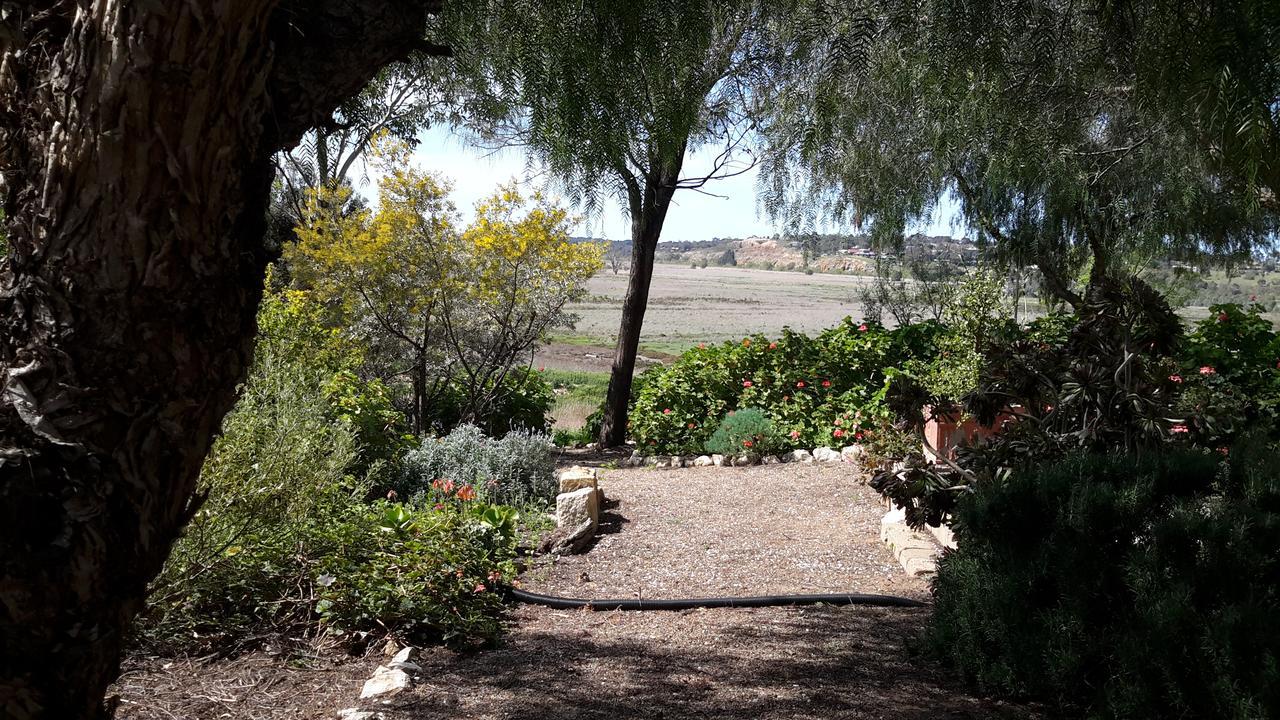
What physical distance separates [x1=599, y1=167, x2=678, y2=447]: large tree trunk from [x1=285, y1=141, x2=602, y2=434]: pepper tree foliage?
1.30 meters

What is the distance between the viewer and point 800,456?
309 inches

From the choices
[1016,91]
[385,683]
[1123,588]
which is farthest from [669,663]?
[1016,91]

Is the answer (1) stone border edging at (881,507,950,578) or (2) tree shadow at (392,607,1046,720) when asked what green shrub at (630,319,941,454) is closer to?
(1) stone border edging at (881,507,950,578)

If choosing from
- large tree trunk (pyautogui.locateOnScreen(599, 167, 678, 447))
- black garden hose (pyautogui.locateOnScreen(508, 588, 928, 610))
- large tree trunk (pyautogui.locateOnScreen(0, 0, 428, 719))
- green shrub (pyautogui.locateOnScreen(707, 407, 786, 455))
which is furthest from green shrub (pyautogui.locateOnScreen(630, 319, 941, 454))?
large tree trunk (pyautogui.locateOnScreen(0, 0, 428, 719))

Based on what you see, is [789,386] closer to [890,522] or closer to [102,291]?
[890,522]

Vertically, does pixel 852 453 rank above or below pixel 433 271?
below

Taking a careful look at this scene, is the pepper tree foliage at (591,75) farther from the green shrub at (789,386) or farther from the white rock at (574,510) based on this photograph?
the green shrub at (789,386)

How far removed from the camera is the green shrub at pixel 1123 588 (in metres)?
2.30

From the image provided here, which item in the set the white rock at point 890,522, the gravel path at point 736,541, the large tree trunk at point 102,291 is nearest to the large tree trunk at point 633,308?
the gravel path at point 736,541

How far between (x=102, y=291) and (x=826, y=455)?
676 cm

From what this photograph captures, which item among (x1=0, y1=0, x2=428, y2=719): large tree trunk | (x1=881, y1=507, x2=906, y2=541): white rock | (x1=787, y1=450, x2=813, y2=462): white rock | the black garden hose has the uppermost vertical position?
(x1=0, y1=0, x2=428, y2=719): large tree trunk

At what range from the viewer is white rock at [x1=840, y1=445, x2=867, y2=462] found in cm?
712

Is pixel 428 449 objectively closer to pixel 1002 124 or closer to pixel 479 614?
pixel 479 614

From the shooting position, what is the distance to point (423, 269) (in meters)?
7.82
